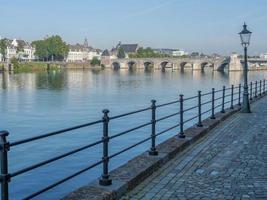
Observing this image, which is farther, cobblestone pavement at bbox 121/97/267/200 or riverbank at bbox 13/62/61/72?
riverbank at bbox 13/62/61/72

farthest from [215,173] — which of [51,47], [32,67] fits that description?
[51,47]

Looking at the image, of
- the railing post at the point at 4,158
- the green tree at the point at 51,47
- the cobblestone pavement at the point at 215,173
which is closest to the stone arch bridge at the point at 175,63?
the green tree at the point at 51,47

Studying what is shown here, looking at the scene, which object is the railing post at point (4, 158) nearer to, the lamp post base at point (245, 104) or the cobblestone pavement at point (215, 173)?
the cobblestone pavement at point (215, 173)

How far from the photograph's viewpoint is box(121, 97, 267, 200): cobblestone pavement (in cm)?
A: 696

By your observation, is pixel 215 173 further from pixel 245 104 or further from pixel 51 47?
pixel 51 47

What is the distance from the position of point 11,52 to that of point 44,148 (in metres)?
186

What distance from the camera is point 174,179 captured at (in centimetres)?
789

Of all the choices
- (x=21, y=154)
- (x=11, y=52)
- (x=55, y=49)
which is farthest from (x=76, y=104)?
(x=11, y=52)

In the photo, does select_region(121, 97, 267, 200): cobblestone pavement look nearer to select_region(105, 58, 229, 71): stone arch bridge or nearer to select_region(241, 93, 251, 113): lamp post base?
select_region(241, 93, 251, 113): lamp post base

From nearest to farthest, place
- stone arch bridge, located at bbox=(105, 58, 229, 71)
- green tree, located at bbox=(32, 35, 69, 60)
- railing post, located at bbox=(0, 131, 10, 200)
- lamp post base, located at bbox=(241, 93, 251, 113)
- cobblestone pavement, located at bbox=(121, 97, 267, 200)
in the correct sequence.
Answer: railing post, located at bbox=(0, 131, 10, 200), cobblestone pavement, located at bbox=(121, 97, 267, 200), lamp post base, located at bbox=(241, 93, 251, 113), stone arch bridge, located at bbox=(105, 58, 229, 71), green tree, located at bbox=(32, 35, 69, 60)

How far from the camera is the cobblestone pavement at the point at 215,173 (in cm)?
696

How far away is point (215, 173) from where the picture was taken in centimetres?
825

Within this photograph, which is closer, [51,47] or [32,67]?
[32,67]

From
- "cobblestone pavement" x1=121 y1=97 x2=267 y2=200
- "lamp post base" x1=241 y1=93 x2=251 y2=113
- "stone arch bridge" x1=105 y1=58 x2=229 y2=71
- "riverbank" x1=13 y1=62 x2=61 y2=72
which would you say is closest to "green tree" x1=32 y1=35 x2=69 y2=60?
"riverbank" x1=13 y1=62 x2=61 y2=72
